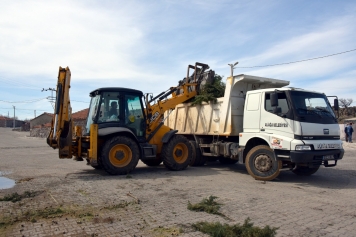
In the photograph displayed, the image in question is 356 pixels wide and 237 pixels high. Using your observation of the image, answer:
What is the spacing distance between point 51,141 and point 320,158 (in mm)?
7214

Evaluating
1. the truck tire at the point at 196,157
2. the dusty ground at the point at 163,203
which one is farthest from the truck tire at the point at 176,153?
the truck tire at the point at 196,157

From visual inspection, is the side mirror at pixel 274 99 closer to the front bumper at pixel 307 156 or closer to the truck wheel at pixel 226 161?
the front bumper at pixel 307 156

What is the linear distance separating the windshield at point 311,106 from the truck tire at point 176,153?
3.89 meters

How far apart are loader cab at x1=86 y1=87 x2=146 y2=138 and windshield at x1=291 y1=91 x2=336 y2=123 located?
15.0ft

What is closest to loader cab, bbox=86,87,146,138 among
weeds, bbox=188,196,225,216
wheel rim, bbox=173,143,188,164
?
wheel rim, bbox=173,143,188,164

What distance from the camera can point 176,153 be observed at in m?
10.4

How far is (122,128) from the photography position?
934cm

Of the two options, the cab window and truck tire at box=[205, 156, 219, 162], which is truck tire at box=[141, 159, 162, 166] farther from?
the cab window

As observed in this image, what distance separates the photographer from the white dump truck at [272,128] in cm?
785

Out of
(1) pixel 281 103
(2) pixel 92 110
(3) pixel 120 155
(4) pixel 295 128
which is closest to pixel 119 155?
(3) pixel 120 155

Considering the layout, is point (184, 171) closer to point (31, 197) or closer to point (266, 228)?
point (31, 197)

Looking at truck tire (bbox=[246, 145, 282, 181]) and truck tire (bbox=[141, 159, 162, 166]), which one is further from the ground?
truck tire (bbox=[246, 145, 282, 181])

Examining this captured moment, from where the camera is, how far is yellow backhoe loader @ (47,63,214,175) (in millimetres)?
8906

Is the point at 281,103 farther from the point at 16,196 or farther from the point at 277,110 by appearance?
the point at 16,196
